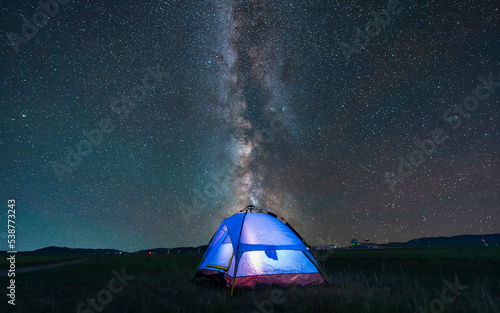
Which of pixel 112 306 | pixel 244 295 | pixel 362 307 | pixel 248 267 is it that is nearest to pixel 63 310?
pixel 112 306

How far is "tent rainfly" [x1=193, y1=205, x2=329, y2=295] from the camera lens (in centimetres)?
834

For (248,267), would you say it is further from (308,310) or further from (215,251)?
(308,310)

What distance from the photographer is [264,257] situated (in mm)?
9086

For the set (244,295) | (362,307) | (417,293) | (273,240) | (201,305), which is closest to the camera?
(362,307)

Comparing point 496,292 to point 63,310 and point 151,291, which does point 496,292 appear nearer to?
point 151,291

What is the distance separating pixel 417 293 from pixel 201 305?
5457mm

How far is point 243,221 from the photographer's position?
8859 mm

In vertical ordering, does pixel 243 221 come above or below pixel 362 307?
above

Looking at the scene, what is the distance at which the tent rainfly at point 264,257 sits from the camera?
328 inches

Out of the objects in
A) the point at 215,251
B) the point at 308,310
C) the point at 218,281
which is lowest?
the point at 308,310

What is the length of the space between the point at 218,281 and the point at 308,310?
4572 mm

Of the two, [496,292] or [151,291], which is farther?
[151,291]

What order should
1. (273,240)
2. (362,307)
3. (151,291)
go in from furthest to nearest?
(273,240) → (151,291) → (362,307)

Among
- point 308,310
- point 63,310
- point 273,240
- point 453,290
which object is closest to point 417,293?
point 453,290
